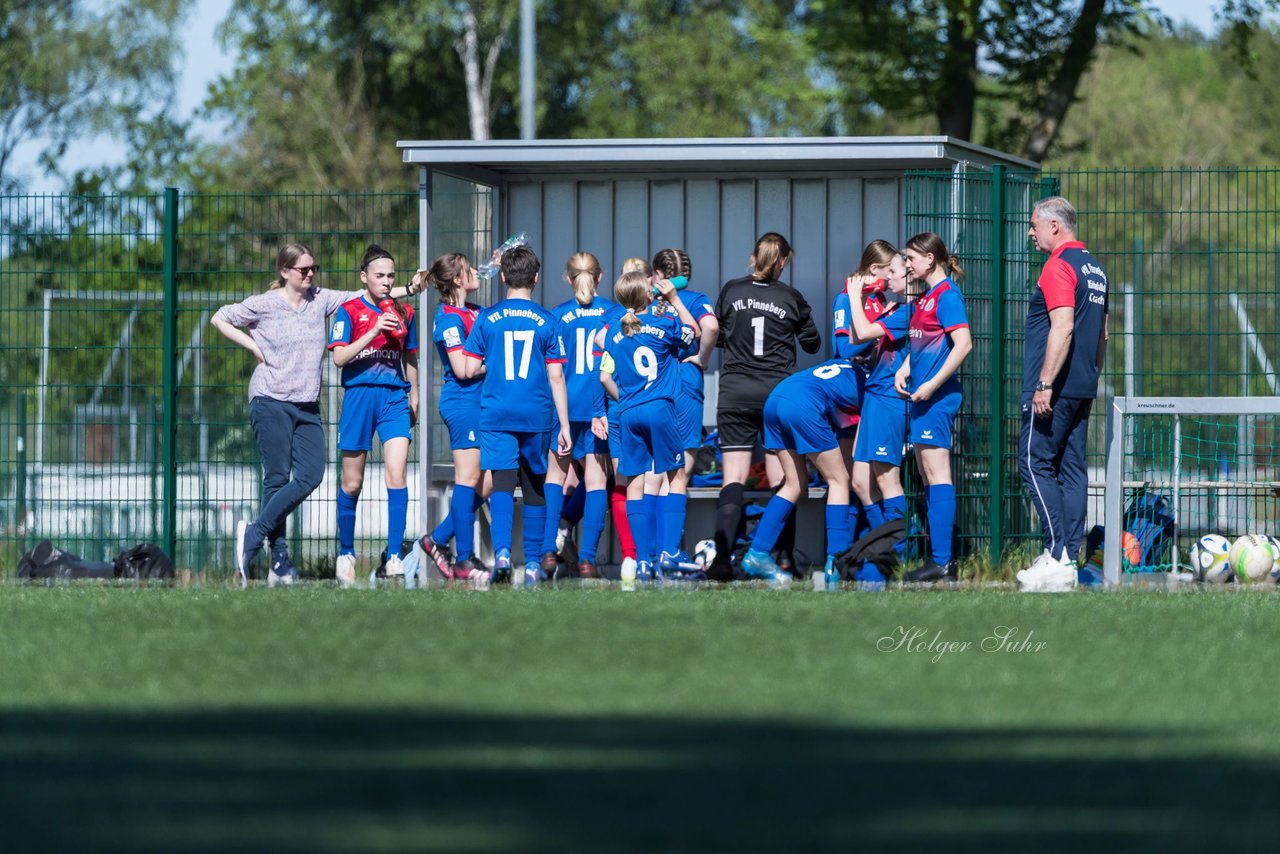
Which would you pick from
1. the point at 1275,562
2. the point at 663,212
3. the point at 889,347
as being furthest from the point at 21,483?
the point at 1275,562

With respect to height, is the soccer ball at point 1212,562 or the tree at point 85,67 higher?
the tree at point 85,67

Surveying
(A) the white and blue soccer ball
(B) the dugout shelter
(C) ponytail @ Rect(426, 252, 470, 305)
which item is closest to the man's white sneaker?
(B) the dugout shelter

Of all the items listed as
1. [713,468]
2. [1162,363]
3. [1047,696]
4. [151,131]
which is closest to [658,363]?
[713,468]

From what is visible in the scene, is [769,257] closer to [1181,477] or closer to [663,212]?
[663,212]

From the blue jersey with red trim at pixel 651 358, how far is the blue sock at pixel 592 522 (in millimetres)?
737

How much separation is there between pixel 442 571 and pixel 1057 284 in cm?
385

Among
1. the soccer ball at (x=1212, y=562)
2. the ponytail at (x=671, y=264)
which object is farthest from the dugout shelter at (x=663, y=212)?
the soccer ball at (x=1212, y=562)

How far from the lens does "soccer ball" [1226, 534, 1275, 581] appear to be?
11.4m

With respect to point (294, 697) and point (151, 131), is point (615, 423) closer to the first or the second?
point (294, 697)

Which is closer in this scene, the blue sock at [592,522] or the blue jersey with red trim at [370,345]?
the blue jersey with red trim at [370,345]

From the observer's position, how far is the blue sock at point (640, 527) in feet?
38.5

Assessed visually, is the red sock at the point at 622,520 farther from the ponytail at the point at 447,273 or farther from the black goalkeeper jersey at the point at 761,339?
the ponytail at the point at 447,273

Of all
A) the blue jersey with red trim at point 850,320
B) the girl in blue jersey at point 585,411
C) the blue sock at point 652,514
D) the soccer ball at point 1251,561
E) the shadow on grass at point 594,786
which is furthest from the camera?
the girl in blue jersey at point 585,411

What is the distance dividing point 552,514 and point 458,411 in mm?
826
